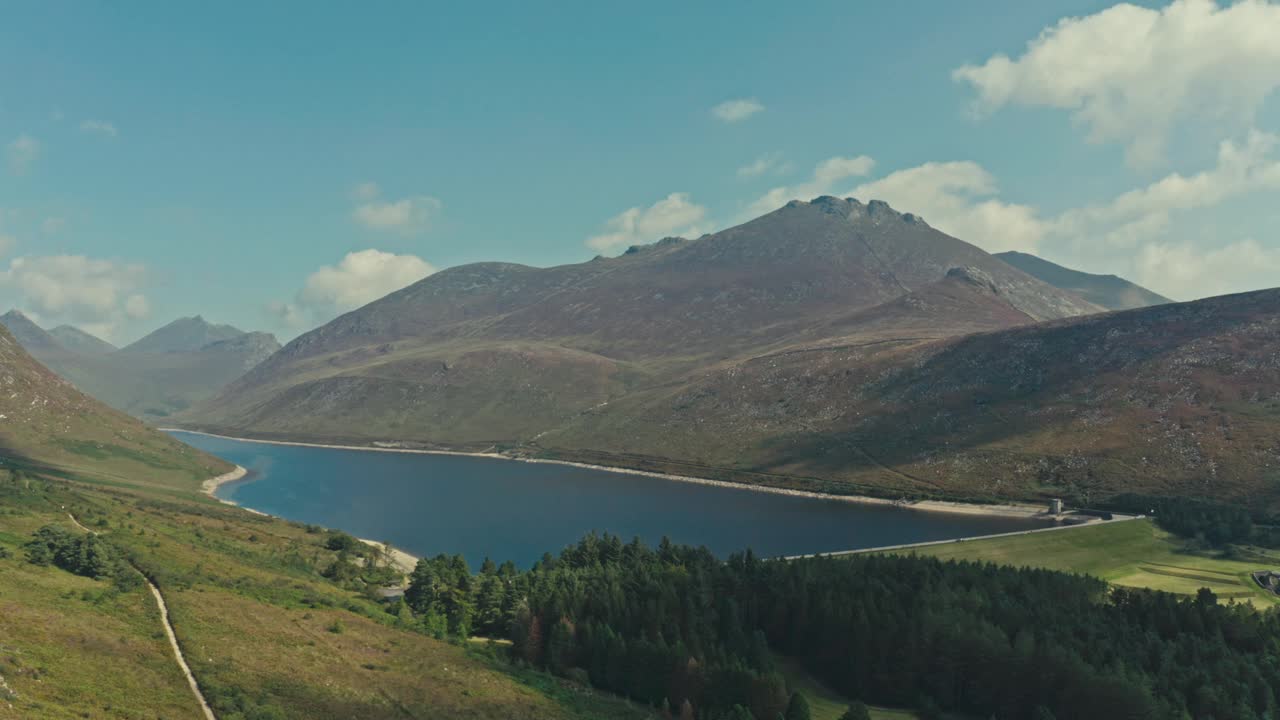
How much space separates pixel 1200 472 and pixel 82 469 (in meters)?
283

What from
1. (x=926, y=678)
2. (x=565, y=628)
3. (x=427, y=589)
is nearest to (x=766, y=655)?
(x=926, y=678)

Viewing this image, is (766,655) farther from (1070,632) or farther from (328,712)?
(328,712)

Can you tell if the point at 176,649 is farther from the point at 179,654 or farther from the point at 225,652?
the point at 225,652

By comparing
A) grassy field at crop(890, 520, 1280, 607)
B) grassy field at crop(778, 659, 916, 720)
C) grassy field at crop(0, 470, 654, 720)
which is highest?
grassy field at crop(0, 470, 654, 720)

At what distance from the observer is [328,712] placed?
41.5 metres

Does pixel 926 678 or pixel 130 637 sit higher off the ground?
pixel 130 637

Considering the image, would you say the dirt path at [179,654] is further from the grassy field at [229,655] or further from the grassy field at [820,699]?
the grassy field at [820,699]

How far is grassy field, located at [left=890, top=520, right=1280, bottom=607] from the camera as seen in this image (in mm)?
120750

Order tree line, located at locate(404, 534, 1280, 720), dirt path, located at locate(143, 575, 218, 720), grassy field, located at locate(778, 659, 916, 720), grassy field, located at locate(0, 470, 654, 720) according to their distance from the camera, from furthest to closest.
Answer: grassy field, located at locate(778, 659, 916, 720)
tree line, located at locate(404, 534, 1280, 720)
dirt path, located at locate(143, 575, 218, 720)
grassy field, located at locate(0, 470, 654, 720)

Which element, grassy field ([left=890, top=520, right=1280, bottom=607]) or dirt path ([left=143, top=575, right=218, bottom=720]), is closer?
dirt path ([left=143, top=575, right=218, bottom=720])

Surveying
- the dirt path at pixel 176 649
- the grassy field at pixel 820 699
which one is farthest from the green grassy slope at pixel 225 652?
the grassy field at pixel 820 699

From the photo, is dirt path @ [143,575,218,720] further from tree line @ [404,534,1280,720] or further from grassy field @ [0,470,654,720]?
tree line @ [404,534,1280,720]

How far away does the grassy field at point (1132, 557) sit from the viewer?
12075 centimetres

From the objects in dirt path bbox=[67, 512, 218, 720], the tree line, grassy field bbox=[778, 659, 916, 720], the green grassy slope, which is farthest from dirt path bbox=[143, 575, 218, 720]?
grassy field bbox=[778, 659, 916, 720]
